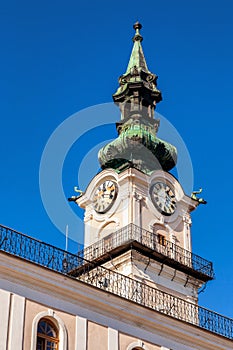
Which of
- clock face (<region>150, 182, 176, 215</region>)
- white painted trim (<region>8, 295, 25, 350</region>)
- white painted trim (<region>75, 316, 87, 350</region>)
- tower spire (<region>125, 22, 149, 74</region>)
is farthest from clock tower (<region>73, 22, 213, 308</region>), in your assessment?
white painted trim (<region>8, 295, 25, 350</region>)

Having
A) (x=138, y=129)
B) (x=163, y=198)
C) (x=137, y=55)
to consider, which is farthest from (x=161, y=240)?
(x=137, y=55)

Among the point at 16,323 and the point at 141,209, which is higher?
the point at 141,209

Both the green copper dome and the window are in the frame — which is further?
the green copper dome

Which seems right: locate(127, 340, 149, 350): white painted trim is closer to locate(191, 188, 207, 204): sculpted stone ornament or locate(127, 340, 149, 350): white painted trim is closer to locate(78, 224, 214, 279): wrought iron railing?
locate(78, 224, 214, 279): wrought iron railing

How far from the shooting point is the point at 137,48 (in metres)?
54.0

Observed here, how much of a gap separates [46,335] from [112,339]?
217 centimetres

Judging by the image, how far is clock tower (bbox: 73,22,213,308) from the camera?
39812 mm

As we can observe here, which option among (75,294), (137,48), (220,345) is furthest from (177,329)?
(137,48)

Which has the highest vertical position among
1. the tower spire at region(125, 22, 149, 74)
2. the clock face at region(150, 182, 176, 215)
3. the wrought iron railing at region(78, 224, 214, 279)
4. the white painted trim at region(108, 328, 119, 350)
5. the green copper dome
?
the tower spire at region(125, 22, 149, 74)

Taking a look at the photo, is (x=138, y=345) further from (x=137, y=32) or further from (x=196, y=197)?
(x=137, y=32)

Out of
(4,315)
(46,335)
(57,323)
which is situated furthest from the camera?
(57,323)

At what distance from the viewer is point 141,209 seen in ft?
139

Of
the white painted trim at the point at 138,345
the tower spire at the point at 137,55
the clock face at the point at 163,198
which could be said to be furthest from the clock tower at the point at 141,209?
the white painted trim at the point at 138,345

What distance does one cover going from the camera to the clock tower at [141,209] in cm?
3981
